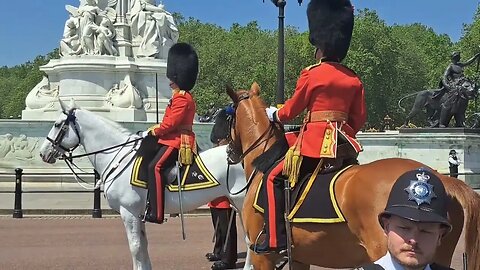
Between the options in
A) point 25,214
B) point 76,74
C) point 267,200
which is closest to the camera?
point 267,200

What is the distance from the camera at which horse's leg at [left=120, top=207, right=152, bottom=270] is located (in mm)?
8812

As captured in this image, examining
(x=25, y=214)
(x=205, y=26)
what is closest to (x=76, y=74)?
(x=25, y=214)

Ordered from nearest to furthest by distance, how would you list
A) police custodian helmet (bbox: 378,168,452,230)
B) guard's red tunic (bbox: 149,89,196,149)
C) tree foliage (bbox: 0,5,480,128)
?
police custodian helmet (bbox: 378,168,452,230)
guard's red tunic (bbox: 149,89,196,149)
tree foliage (bbox: 0,5,480,128)

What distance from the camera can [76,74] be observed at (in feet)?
93.9

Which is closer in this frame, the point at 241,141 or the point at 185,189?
the point at 241,141

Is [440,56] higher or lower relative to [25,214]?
higher

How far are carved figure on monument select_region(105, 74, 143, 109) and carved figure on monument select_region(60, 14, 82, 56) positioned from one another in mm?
2129

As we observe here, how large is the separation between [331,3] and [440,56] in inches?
2781

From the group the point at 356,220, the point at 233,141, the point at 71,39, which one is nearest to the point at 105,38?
the point at 71,39

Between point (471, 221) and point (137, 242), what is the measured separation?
4.84 meters

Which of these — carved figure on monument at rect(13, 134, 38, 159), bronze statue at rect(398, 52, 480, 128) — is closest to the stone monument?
carved figure on monument at rect(13, 134, 38, 159)

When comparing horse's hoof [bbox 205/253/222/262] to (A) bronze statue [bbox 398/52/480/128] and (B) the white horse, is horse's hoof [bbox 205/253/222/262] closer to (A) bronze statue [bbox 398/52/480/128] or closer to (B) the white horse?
(B) the white horse

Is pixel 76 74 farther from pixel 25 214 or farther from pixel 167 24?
pixel 25 214

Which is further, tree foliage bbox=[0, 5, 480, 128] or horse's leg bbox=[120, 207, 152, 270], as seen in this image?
tree foliage bbox=[0, 5, 480, 128]
